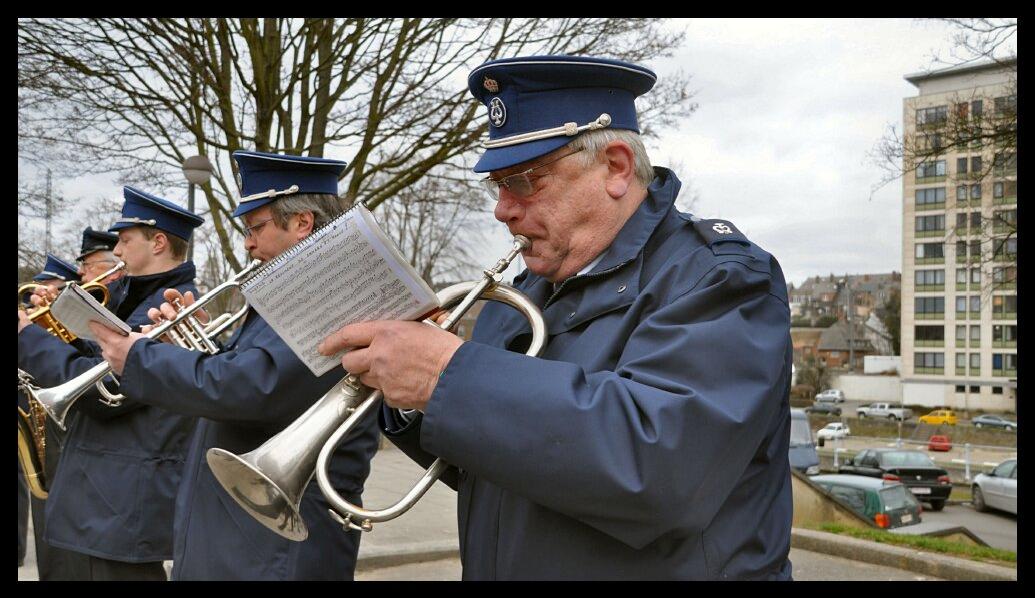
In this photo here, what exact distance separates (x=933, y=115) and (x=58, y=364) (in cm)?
773

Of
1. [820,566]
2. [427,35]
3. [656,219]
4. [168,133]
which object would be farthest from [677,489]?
[168,133]

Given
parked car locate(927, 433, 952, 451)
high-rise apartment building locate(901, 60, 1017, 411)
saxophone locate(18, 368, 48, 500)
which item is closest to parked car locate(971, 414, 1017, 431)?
parked car locate(927, 433, 952, 451)

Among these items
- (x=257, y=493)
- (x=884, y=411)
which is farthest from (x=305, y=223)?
(x=884, y=411)

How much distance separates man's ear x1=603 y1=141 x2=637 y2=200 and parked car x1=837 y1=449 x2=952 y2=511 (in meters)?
22.2

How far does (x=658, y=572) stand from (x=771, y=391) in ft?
1.38

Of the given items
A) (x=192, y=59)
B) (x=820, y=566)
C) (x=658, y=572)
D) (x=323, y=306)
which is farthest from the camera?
(x=192, y=59)

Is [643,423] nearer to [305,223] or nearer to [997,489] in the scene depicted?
[305,223]

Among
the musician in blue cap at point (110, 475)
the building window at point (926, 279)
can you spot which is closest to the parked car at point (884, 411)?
the building window at point (926, 279)

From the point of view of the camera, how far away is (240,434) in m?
3.49

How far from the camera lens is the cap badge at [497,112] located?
7.11 ft

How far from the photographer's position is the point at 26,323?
4621 millimetres

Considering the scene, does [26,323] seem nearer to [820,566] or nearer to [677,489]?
[677,489]

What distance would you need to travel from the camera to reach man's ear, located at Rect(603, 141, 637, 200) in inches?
84.0

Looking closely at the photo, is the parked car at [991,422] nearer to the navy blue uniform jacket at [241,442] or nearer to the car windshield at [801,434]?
the car windshield at [801,434]
